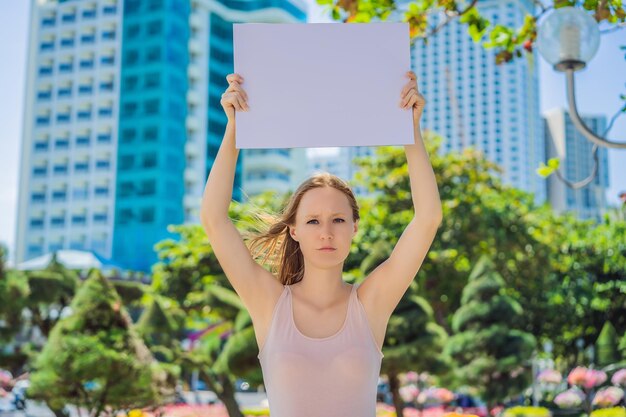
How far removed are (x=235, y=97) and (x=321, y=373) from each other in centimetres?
78

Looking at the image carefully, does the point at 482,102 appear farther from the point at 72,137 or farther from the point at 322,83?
the point at 322,83

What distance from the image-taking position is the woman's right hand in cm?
218

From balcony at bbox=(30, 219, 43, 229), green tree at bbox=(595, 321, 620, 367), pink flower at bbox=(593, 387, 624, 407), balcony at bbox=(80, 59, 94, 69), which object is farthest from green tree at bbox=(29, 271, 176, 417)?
balcony at bbox=(80, 59, 94, 69)

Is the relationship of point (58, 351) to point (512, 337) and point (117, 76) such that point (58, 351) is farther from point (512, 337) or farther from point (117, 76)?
point (117, 76)

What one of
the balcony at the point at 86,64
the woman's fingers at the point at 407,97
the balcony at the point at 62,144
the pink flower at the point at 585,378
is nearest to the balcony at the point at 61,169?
the balcony at the point at 62,144

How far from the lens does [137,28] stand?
5506 cm

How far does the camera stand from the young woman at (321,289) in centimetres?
218

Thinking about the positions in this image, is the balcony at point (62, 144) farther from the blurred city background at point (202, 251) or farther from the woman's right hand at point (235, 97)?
the woman's right hand at point (235, 97)

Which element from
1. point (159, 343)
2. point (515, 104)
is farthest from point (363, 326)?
point (515, 104)

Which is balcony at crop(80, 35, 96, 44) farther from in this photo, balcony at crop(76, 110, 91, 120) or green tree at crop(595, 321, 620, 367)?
green tree at crop(595, 321, 620, 367)

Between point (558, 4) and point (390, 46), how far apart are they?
9.17 feet

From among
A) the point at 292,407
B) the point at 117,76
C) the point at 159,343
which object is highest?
the point at 117,76

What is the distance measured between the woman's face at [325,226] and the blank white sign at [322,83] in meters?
0.24

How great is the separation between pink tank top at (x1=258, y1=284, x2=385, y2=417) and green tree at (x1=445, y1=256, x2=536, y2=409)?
36.8 ft
